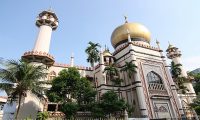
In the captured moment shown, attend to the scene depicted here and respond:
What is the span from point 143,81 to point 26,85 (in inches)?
659

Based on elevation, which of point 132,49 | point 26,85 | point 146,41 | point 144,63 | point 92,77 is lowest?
point 26,85

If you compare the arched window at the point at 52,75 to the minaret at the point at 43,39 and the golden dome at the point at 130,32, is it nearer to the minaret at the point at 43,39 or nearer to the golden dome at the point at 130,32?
the minaret at the point at 43,39

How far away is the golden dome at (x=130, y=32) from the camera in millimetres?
31128

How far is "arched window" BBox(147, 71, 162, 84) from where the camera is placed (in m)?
26.3

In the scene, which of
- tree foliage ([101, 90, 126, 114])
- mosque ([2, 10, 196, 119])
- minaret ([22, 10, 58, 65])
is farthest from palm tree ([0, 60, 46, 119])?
tree foliage ([101, 90, 126, 114])

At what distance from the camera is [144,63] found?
2689 cm

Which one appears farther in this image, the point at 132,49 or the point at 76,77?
the point at 132,49

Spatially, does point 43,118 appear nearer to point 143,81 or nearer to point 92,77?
point 92,77

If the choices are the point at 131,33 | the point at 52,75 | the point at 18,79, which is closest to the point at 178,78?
the point at 131,33

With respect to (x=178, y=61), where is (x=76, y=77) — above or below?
below

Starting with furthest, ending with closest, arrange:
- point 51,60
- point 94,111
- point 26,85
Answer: point 51,60 < point 94,111 < point 26,85

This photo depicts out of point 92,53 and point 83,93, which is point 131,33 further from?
point 83,93

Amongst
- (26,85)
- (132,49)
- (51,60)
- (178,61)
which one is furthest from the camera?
(178,61)

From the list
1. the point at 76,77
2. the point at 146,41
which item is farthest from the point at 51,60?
the point at 146,41
